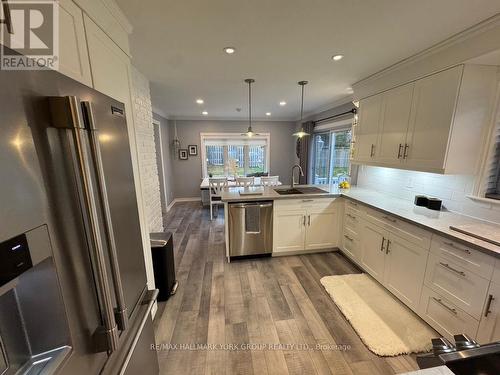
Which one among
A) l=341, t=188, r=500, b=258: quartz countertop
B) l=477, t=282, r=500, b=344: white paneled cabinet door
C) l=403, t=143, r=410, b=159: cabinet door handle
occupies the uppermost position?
l=403, t=143, r=410, b=159: cabinet door handle

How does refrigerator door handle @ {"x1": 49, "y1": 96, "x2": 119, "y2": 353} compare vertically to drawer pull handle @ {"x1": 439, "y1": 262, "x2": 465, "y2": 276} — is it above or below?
above

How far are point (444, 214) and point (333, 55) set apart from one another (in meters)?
1.94

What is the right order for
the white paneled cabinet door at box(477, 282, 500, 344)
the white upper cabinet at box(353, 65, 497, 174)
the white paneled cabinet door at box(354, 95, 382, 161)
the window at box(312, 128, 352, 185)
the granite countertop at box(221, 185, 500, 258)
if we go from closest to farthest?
the white paneled cabinet door at box(477, 282, 500, 344), the granite countertop at box(221, 185, 500, 258), the white upper cabinet at box(353, 65, 497, 174), the white paneled cabinet door at box(354, 95, 382, 161), the window at box(312, 128, 352, 185)

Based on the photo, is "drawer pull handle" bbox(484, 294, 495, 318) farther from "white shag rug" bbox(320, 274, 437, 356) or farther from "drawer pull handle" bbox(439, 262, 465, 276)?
"white shag rug" bbox(320, 274, 437, 356)

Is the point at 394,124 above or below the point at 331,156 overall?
above

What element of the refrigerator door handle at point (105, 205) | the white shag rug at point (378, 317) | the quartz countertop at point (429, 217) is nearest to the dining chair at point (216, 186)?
the quartz countertop at point (429, 217)

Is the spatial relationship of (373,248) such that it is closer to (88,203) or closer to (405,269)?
(405,269)

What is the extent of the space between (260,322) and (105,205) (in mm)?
1800

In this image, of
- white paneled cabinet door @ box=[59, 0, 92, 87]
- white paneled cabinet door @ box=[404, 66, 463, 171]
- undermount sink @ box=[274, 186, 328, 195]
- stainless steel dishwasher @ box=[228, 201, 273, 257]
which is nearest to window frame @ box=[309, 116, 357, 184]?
undermount sink @ box=[274, 186, 328, 195]

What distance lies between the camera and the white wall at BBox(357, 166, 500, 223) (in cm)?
191

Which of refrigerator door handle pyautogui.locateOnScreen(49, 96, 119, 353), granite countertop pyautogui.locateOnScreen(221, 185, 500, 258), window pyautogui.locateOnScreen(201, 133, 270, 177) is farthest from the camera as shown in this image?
window pyautogui.locateOnScreen(201, 133, 270, 177)

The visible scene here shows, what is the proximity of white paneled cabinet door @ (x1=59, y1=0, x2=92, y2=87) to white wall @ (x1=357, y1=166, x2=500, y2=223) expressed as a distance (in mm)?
3095

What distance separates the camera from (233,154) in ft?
21.2

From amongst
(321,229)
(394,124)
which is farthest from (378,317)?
(394,124)
